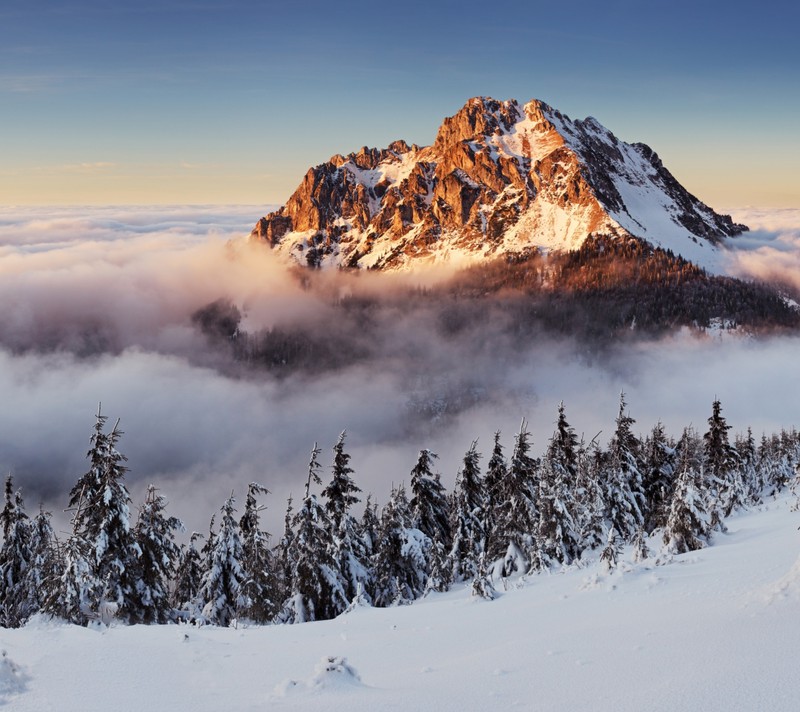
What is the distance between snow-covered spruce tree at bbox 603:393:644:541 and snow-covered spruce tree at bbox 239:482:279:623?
20347mm

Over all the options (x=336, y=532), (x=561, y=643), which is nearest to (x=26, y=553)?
(x=336, y=532)

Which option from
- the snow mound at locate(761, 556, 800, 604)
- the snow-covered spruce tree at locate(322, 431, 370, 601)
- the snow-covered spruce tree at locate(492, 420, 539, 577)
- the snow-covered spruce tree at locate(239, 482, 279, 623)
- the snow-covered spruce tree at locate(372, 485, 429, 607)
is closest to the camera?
the snow mound at locate(761, 556, 800, 604)

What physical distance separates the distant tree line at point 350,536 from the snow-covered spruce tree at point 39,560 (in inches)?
4.3

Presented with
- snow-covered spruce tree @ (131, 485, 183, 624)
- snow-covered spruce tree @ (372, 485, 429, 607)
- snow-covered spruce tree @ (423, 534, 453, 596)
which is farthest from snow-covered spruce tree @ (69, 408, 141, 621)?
snow-covered spruce tree @ (423, 534, 453, 596)

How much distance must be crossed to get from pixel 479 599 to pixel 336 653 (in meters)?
6.30

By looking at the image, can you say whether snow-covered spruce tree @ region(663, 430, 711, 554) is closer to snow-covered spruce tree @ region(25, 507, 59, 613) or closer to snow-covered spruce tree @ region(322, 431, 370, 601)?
snow-covered spruce tree @ region(322, 431, 370, 601)

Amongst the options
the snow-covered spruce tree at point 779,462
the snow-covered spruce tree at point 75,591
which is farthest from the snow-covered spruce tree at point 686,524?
the snow-covered spruce tree at point 779,462

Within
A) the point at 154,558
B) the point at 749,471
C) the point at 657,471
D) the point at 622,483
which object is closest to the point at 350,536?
the point at 154,558

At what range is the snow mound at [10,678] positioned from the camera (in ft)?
26.1

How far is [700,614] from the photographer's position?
1038 centimetres

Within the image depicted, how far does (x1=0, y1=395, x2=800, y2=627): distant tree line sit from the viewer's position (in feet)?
75.0

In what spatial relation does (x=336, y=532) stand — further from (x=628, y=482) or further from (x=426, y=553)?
(x=628, y=482)

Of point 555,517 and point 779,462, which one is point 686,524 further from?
point 779,462

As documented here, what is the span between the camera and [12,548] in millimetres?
34281
